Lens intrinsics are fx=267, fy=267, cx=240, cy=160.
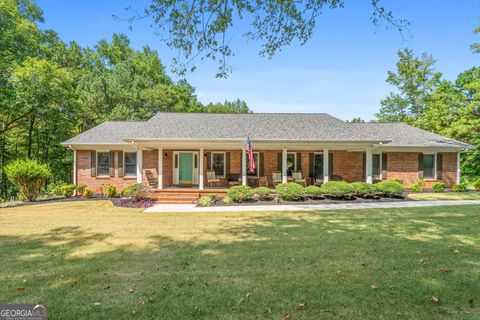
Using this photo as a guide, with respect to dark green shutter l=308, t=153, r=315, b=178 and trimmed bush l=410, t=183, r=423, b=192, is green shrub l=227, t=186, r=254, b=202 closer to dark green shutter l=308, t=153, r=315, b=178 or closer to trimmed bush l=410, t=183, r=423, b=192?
dark green shutter l=308, t=153, r=315, b=178

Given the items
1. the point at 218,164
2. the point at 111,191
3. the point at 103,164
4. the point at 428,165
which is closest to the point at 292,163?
the point at 218,164

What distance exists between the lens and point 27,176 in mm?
13578

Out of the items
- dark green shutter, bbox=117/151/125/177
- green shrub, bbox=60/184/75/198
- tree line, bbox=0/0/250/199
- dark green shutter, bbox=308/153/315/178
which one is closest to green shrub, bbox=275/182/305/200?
dark green shutter, bbox=308/153/315/178

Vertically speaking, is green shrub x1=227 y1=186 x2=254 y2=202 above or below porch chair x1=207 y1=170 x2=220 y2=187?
below

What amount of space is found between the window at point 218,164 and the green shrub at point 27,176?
9082 millimetres

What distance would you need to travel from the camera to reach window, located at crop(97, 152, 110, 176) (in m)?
16.5

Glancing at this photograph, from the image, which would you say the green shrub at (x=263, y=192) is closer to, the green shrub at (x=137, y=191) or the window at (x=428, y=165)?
the green shrub at (x=137, y=191)

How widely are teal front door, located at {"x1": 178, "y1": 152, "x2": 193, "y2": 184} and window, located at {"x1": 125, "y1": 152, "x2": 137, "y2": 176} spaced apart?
2.75 m

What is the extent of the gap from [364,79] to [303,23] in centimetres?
1325

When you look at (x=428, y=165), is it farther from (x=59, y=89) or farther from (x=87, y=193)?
(x=59, y=89)

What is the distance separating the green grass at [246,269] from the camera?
3223 mm

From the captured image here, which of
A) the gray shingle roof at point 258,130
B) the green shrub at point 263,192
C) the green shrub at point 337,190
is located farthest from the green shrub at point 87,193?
the green shrub at point 337,190

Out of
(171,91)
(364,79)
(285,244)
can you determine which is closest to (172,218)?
(285,244)

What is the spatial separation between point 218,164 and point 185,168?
84.0 inches
